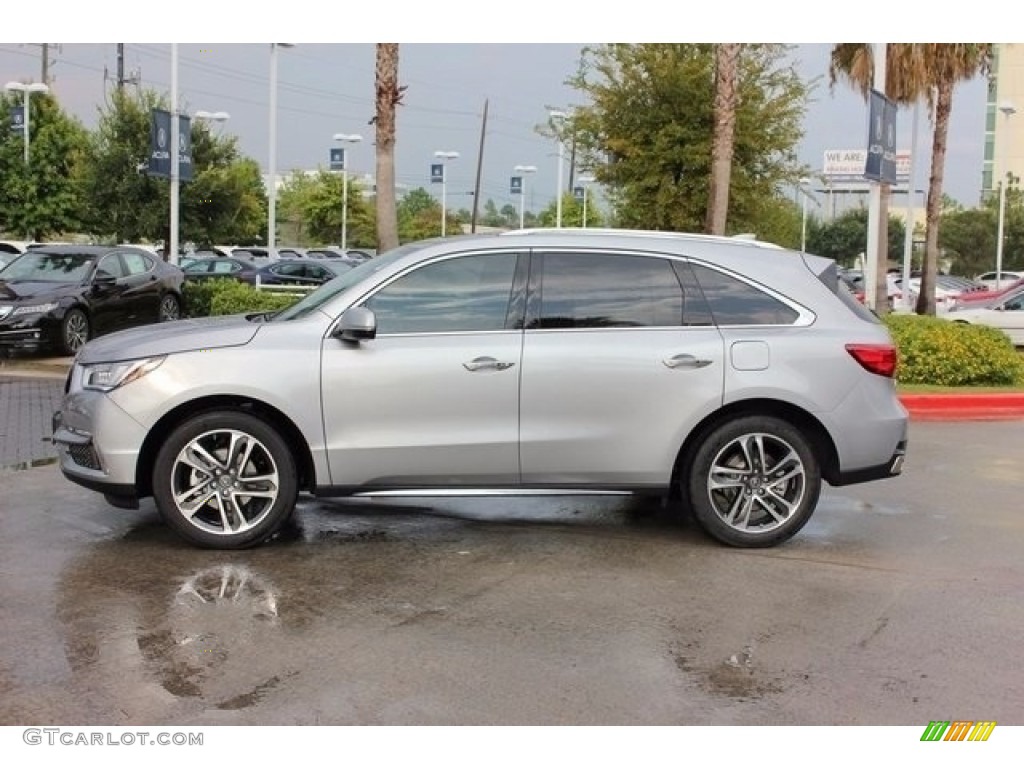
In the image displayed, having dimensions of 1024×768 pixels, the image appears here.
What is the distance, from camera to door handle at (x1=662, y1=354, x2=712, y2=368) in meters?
6.35

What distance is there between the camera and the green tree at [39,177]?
1517 inches

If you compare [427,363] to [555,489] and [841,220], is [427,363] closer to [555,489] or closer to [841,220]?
[555,489]

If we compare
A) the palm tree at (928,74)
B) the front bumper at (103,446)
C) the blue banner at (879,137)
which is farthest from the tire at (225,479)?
the palm tree at (928,74)

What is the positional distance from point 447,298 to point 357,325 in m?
0.59

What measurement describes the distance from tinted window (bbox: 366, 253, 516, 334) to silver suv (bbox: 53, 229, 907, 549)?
1 cm

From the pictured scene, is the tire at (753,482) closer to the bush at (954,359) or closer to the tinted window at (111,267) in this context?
the bush at (954,359)

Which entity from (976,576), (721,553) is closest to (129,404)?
(721,553)

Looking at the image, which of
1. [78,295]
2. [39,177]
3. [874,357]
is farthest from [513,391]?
[39,177]

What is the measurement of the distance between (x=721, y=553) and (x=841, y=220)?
262 feet

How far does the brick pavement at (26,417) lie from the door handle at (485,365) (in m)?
4.31

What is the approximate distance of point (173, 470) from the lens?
6.16 m

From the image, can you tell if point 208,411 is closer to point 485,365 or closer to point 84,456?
point 84,456

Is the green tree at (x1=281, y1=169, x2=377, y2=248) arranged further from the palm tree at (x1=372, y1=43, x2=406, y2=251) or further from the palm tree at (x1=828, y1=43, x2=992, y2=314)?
the palm tree at (x1=372, y1=43, x2=406, y2=251)

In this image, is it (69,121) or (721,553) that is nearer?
(721,553)
